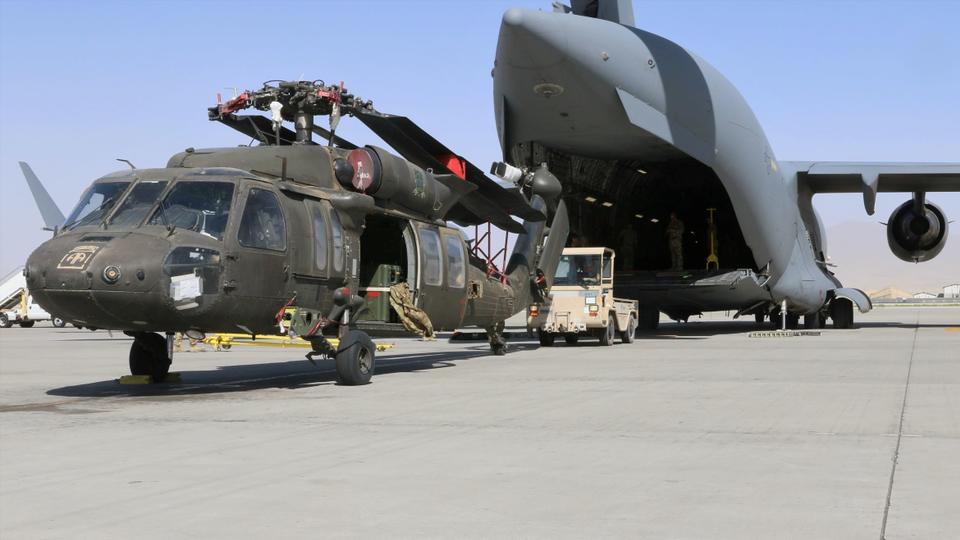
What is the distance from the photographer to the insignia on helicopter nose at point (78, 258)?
10.2 meters

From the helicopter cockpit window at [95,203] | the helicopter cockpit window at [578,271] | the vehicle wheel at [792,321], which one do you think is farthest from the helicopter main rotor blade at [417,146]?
the vehicle wheel at [792,321]

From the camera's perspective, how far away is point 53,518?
16.8 feet

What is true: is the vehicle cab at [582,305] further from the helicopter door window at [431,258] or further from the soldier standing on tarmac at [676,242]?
the helicopter door window at [431,258]

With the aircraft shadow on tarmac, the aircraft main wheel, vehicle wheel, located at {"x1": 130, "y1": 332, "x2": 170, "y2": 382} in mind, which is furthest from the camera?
the aircraft main wheel

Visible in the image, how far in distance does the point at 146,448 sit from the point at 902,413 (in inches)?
262

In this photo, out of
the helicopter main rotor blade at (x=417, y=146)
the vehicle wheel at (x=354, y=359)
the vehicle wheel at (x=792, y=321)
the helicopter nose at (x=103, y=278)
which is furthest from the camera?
the vehicle wheel at (x=792, y=321)

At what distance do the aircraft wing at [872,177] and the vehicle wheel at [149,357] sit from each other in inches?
835

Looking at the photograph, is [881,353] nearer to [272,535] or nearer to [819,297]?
[819,297]

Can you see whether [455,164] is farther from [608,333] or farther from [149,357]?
[608,333]

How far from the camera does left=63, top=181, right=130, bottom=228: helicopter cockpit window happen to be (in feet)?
36.7

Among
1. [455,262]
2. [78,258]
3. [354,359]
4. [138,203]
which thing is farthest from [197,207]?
[455,262]

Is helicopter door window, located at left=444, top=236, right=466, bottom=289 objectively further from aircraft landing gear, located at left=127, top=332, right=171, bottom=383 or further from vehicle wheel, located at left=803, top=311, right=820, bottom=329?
vehicle wheel, located at left=803, top=311, right=820, bottom=329

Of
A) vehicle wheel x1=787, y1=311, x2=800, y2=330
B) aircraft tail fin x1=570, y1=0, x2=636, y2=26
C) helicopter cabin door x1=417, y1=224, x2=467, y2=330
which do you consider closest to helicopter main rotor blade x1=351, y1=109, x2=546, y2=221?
helicopter cabin door x1=417, y1=224, x2=467, y2=330

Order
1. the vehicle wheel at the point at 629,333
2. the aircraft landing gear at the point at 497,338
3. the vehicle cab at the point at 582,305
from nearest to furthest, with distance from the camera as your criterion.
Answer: the aircraft landing gear at the point at 497,338
the vehicle cab at the point at 582,305
the vehicle wheel at the point at 629,333
